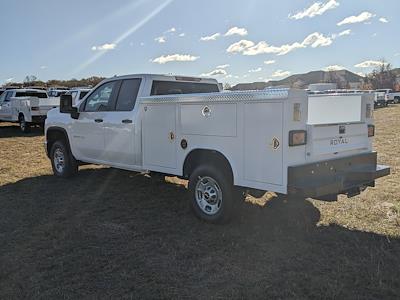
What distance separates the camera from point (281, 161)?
470 cm

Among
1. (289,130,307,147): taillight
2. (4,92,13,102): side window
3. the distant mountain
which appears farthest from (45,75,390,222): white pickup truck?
(4,92,13,102): side window

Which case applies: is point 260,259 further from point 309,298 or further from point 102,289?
point 102,289

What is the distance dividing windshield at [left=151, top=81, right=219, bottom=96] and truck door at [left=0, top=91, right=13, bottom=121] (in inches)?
560

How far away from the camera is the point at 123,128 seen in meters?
6.80

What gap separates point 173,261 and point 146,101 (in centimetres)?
268

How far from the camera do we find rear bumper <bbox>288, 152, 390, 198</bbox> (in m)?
4.64

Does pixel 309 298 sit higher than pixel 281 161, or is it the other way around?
pixel 281 161

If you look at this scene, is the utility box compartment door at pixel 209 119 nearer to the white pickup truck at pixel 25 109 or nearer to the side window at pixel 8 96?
the white pickup truck at pixel 25 109

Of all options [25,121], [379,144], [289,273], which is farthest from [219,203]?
[25,121]

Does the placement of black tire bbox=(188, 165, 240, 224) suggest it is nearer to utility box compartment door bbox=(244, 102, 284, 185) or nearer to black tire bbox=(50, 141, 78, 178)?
utility box compartment door bbox=(244, 102, 284, 185)

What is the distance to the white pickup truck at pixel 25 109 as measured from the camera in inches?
687

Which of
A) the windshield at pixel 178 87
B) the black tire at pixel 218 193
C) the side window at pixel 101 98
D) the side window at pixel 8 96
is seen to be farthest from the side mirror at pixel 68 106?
the side window at pixel 8 96

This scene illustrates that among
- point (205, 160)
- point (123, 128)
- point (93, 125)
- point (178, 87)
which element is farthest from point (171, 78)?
point (205, 160)

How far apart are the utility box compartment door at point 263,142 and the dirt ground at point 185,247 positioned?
76cm
